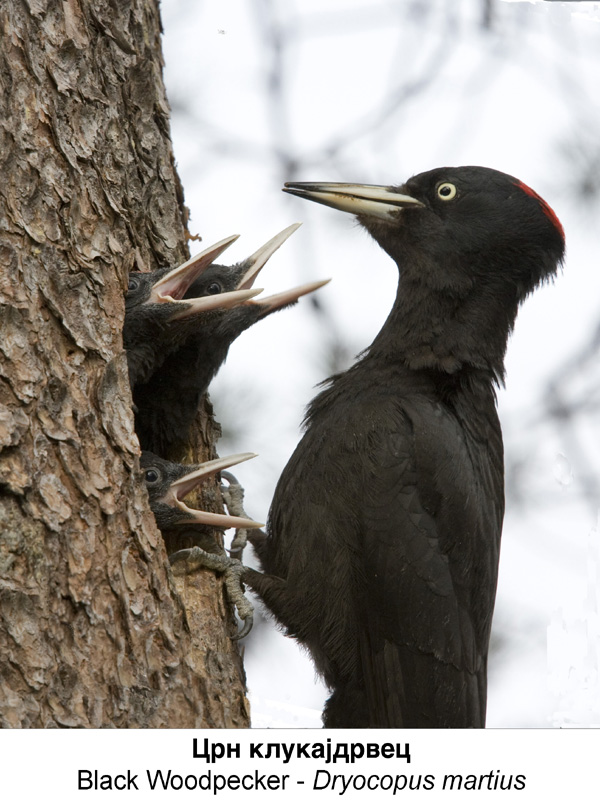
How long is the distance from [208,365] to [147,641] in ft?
4.17

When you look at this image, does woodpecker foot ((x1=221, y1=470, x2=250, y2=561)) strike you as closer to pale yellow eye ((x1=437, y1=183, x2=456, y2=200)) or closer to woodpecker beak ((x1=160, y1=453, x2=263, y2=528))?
woodpecker beak ((x1=160, y1=453, x2=263, y2=528))

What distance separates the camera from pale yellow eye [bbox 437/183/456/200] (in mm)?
3494

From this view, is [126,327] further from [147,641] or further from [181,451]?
[147,641]

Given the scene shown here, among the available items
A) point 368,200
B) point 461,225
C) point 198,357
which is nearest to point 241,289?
point 198,357

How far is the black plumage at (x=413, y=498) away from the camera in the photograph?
3.01m

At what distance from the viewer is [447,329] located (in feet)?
11.0

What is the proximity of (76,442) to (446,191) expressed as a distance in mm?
1935

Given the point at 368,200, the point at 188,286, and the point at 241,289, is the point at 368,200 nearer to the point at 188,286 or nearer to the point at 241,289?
the point at 241,289

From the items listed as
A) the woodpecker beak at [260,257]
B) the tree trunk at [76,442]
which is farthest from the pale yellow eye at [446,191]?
the tree trunk at [76,442]

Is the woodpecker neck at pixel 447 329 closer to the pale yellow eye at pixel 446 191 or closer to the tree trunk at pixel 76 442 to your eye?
the pale yellow eye at pixel 446 191

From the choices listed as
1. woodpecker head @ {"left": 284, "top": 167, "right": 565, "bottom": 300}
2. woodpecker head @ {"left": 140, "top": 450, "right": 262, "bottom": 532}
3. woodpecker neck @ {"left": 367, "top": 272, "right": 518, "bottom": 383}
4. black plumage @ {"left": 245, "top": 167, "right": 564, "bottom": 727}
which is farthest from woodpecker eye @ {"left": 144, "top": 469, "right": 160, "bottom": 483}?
woodpecker head @ {"left": 284, "top": 167, "right": 565, "bottom": 300}

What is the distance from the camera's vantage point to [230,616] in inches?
107
